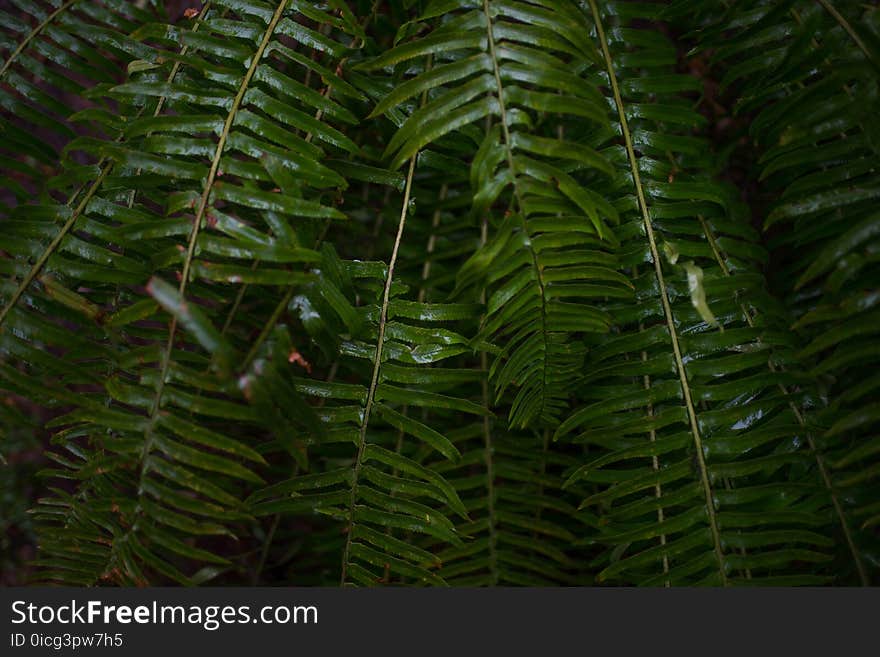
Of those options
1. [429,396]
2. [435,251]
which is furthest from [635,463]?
[435,251]

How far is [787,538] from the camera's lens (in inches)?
35.3

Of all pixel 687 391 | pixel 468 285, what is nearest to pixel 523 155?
pixel 468 285

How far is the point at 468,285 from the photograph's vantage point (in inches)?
35.0

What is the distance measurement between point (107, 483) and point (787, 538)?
0.95 metres

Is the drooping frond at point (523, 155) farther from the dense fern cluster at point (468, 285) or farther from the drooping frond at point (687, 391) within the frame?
the drooping frond at point (687, 391)

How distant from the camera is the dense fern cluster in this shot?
79 cm

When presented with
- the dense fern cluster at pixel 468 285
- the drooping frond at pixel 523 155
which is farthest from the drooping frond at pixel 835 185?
the drooping frond at pixel 523 155

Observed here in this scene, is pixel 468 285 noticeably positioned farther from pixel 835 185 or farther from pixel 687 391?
pixel 835 185

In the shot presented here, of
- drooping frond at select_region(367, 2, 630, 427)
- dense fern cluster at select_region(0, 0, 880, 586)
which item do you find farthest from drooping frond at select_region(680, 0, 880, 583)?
drooping frond at select_region(367, 2, 630, 427)

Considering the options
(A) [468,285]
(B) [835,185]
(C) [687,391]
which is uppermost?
(B) [835,185]

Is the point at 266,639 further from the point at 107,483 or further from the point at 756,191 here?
the point at 756,191

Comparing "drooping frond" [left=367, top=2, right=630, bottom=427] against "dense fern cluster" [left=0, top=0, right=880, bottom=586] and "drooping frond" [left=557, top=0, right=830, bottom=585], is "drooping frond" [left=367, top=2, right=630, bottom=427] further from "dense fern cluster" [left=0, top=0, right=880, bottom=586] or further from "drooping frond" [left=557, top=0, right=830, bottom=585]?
"drooping frond" [left=557, top=0, right=830, bottom=585]

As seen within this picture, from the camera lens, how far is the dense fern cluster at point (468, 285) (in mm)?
789

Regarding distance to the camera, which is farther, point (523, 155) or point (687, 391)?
point (687, 391)
